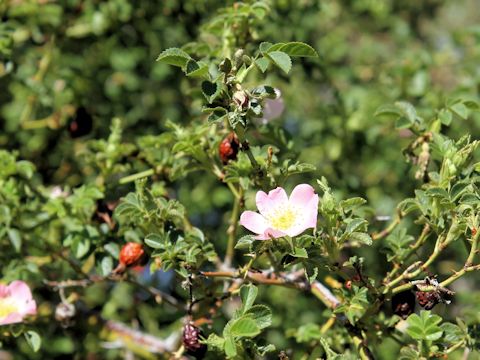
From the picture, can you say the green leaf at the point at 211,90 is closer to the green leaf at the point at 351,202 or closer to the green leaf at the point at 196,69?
the green leaf at the point at 196,69

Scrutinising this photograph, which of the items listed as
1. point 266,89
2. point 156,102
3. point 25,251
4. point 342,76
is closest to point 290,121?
point 342,76

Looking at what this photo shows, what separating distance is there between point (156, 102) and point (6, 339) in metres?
1.62

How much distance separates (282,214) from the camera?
152 cm

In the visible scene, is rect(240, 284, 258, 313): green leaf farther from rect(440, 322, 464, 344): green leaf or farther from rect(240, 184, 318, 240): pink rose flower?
rect(440, 322, 464, 344): green leaf

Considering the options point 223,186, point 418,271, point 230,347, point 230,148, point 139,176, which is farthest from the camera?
point 223,186

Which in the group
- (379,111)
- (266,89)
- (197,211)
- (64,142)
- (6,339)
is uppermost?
(266,89)

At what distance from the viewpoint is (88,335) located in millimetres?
2252

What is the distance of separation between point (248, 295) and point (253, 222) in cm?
16

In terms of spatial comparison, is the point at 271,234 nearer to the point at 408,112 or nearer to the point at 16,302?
the point at 408,112

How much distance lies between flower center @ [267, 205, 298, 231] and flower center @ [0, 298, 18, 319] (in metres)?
0.72

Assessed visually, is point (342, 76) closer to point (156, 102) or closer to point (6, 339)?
point (156, 102)

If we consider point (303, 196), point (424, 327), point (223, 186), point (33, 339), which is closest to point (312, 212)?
point (303, 196)

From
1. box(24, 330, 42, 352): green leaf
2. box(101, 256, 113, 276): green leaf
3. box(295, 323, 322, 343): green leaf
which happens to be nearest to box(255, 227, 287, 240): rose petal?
box(295, 323, 322, 343): green leaf

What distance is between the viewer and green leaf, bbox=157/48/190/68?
1.41 m
